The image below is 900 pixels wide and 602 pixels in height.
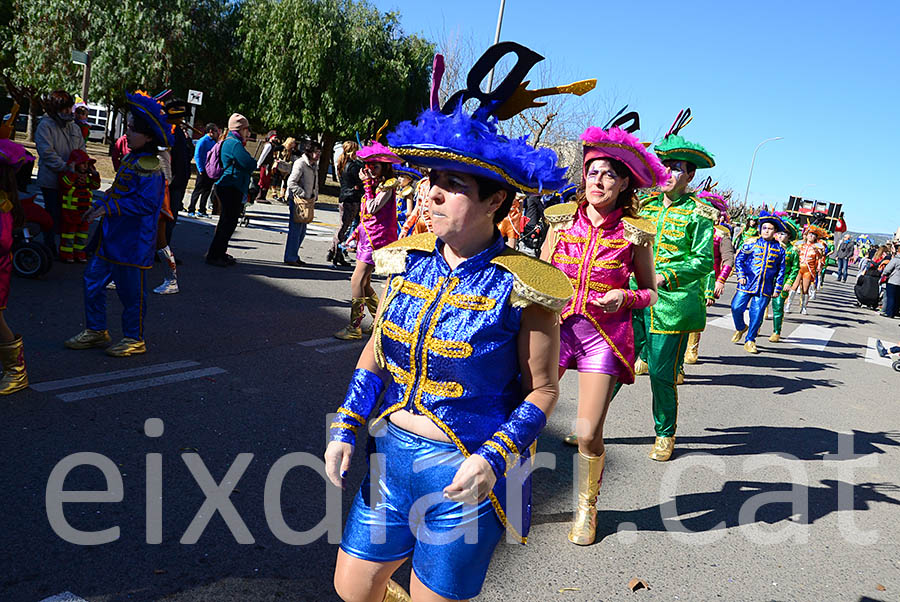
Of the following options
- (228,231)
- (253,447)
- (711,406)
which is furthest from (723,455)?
(228,231)

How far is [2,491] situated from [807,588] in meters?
4.08

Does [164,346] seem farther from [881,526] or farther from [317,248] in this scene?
[317,248]

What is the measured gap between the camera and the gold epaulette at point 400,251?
2375 mm

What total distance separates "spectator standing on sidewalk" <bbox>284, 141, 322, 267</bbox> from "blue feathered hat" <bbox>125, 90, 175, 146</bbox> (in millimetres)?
5867

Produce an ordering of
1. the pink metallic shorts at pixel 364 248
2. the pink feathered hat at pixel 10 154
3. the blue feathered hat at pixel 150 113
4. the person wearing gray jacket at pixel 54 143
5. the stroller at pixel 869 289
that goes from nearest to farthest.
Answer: the pink feathered hat at pixel 10 154, the blue feathered hat at pixel 150 113, the pink metallic shorts at pixel 364 248, the person wearing gray jacket at pixel 54 143, the stroller at pixel 869 289

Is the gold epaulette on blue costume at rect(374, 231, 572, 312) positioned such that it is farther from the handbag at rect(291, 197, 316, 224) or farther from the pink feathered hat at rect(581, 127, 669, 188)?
the handbag at rect(291, 197, 316, 224)

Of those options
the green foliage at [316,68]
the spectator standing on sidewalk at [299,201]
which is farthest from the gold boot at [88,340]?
the green foliage at [316,68]

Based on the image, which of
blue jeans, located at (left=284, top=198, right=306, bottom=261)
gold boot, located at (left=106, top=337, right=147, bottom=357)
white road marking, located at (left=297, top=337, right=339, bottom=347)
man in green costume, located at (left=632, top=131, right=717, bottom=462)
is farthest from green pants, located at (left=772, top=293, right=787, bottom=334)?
gold boot, located at (left=106, top=337, right=147, bottom=357)

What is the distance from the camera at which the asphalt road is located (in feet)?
10.9

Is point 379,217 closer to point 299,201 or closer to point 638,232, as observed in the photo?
point 638,232

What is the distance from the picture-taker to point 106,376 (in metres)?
5.48

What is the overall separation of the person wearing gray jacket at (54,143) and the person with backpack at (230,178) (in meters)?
1.80

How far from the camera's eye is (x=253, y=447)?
4.55 metres

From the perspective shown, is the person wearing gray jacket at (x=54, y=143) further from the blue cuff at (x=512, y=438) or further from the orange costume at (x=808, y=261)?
the orange costume at (x=808, y=261)
